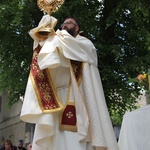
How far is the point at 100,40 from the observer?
9.66m

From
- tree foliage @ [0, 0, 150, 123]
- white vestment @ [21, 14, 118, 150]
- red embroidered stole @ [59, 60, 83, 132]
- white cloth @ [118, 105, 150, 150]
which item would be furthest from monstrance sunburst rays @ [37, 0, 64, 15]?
tree foliage @ [0, 0, 150, 123]

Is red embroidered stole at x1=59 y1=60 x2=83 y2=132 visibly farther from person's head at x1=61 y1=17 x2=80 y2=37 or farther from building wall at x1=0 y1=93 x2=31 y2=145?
building wall at x1=0 y1=93 x2=31 y2=145

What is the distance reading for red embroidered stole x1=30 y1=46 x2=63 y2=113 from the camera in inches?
122

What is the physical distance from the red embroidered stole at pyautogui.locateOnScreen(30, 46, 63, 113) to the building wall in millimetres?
13362

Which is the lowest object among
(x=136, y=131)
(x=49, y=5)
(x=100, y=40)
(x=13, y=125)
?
(x=13, y=125)

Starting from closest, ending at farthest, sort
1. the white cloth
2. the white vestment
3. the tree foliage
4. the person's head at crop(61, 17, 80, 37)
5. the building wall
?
the white vestment, the person's head at crop(61, 17, 80, 37), the white cloth, the tree foliage, the building wall

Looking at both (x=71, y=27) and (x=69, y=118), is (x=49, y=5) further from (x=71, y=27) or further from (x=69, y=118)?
(x=69, y=118)

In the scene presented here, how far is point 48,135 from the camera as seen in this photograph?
3023 mm

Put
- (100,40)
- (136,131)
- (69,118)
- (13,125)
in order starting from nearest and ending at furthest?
(69,118) → (136,131) → (100,40) → (13,125)

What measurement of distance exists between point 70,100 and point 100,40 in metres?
6.61

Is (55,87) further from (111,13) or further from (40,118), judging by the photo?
(111,13)

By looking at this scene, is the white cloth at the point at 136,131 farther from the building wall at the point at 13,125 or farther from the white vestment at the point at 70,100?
the building wall at the point at 13,125

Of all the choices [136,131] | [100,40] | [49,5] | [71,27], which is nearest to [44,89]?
[71,27]

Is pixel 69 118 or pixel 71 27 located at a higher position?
pixel 71 27
